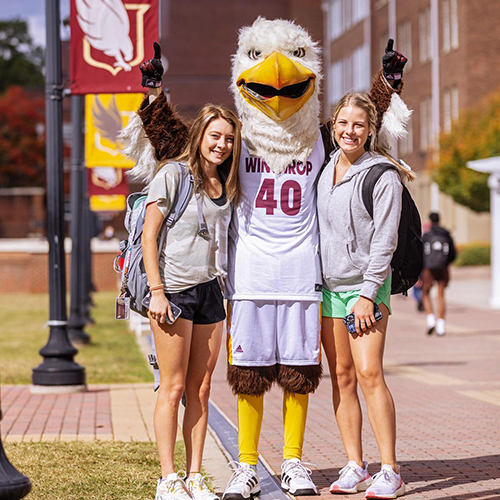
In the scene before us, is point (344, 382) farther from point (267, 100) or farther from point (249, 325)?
point (267, 100)

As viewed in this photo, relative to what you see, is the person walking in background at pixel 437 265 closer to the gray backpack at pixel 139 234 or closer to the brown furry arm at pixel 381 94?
the brown furry arm at pixel 381 94

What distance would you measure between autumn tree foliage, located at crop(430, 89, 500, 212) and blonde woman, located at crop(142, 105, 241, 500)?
1137 inches

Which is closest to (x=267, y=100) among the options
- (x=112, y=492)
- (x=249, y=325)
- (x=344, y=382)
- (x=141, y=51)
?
(x=249, y=325)

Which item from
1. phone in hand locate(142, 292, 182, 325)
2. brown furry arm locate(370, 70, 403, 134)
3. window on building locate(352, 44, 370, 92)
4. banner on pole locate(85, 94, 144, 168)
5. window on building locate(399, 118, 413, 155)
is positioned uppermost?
window on building locate(352, 44, 370, 92)

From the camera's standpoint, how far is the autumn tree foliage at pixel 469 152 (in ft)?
112

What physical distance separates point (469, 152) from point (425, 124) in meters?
9.27

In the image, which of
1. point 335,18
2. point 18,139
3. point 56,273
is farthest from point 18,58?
point 56,273

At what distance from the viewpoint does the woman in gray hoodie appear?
5430 mm

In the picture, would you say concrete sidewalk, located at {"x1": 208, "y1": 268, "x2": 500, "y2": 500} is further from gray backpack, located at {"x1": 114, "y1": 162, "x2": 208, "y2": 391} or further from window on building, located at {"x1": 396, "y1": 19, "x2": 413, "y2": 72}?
window on building, located at {"x1": 396, "y1": 19, "x2": 413, "y2": 72}

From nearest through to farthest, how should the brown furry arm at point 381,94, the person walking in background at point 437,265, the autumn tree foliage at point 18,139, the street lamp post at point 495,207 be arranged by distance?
the brown furry arm at point 381,94 → the person walking in background at point 437,265 → the street lamp post at point 495,207 → the autumn tree foliage at point 18,139

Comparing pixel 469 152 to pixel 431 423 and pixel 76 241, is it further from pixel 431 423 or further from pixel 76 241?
pixel 431 423

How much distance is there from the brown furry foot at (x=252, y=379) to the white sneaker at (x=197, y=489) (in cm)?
50

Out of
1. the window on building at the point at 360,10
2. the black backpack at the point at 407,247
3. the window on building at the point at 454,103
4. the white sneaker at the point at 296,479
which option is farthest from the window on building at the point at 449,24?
the white sneaker at the point at 296,479

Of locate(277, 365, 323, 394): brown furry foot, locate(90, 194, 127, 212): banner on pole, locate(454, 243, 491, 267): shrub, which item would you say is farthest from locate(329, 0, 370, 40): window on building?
locate(277, 365, 323, 394): brown furry foot
